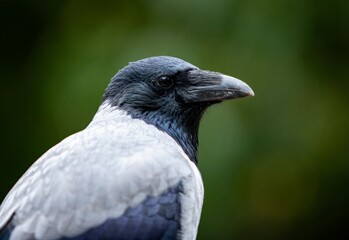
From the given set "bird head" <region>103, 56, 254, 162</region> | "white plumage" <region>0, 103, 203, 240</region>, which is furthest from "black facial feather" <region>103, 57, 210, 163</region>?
"white plumage" <region>0, 103, 203, 240</region>

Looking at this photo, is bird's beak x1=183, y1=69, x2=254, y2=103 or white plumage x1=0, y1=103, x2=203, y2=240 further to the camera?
bird's beak x1=183, y1=69, x2=254, y2=103

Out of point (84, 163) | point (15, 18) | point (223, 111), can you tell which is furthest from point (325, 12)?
point (84, 163)

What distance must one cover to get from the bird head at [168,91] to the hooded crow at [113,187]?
12 mm

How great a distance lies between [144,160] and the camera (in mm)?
3643

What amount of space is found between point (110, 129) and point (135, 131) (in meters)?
0.11

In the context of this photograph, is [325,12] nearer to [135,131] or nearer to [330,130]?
[330,130]

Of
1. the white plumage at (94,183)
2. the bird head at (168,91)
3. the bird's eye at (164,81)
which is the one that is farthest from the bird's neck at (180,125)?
the white plumage at (94,183)

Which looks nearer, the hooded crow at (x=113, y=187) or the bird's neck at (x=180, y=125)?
the hooded crow at (x=113, y=187)

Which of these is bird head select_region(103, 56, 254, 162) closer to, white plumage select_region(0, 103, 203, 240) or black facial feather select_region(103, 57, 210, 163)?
black facial feather select_region(103, 57, 210, 163)

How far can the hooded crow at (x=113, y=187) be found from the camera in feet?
11.3

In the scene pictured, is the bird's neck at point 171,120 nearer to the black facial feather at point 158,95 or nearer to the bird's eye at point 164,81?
the black facial feather at point 158,95

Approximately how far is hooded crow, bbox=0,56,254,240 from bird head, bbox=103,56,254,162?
0.5 inches

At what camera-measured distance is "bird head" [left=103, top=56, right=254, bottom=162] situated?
420 centimetres

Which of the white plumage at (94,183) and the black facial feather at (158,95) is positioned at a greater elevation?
the black facial feather at (158,95)
